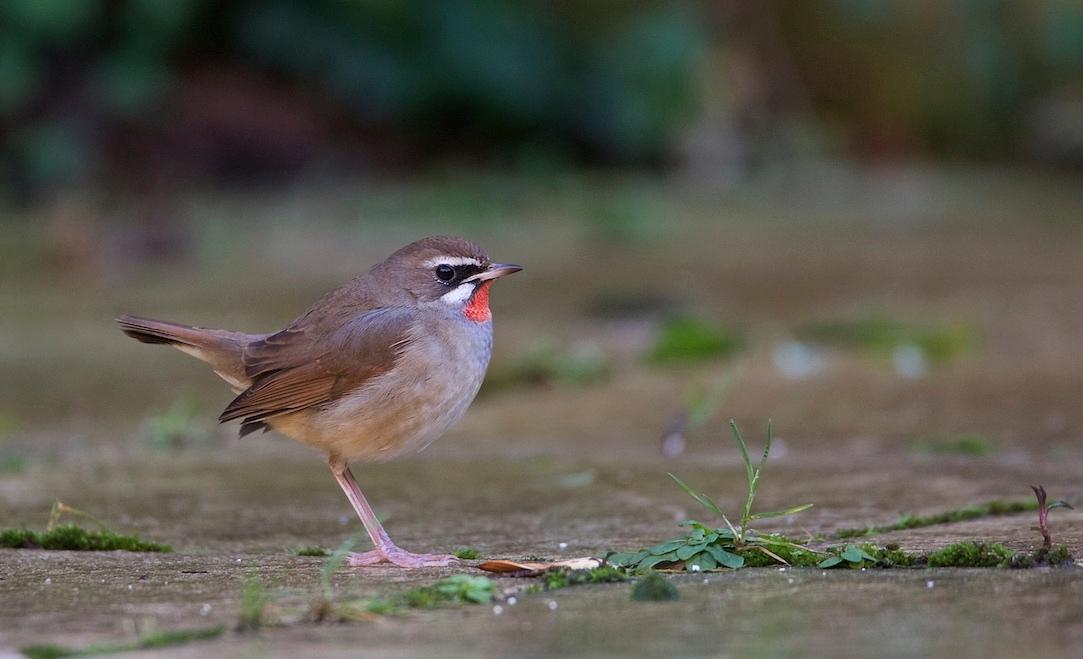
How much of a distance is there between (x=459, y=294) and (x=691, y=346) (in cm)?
227

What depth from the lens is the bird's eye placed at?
481 centimetres

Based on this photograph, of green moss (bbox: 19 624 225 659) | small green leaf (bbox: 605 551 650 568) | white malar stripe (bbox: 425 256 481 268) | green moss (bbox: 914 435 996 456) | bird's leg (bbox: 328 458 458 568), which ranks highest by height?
white malar stripe (bbox: 425 256 481 268)

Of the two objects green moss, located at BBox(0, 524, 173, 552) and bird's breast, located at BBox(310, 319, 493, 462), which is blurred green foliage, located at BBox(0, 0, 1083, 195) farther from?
green moss, located at BBox(0, 524, 173, 552)

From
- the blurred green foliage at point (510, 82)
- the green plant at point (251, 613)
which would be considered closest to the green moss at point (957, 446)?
the green plant at point (251, 613)

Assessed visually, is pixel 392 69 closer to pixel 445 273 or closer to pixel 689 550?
pixel 445 273

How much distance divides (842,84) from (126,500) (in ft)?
31.3

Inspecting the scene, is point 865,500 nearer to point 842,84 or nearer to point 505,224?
point 505,224

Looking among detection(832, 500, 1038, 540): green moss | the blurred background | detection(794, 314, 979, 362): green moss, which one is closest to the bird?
the blurred background

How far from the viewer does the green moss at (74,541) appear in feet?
13.0

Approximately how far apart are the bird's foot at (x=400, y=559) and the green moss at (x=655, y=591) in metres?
0.69

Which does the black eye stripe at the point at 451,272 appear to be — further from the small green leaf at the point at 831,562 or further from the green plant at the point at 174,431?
the small green leaf at the point at 831,562

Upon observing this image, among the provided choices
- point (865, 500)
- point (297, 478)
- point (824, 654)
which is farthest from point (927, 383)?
point (824, 654)

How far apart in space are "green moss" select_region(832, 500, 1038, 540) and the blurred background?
1672 millimetres

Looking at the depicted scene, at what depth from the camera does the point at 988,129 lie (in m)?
13.6
